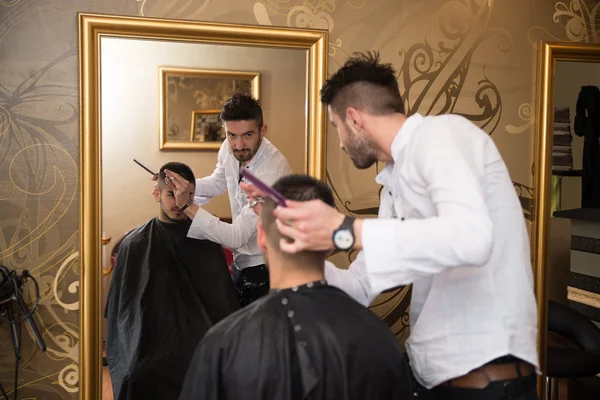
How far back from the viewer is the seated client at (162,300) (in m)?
2.46

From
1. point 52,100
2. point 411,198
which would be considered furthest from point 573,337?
point 52,100

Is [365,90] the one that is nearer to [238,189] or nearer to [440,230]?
[440,230]

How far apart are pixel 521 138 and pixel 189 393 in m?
2.06

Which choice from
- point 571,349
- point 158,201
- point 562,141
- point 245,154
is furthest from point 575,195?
point 158,201

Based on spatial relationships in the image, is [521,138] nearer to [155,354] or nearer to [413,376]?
[413,376]

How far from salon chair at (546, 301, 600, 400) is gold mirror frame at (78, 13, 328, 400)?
156 cm

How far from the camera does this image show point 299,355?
4.72 feet

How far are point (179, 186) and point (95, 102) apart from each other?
0.46 metres

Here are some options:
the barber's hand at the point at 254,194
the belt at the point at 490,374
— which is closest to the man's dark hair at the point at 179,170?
the barber's hand at the point at 254,194

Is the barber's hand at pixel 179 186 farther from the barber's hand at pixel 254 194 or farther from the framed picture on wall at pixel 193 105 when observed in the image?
the barber's hand at pixel 254 194

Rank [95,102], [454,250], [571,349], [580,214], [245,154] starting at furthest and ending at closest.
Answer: [580,214], [571,349], [245,154], [95,102], [454,250]

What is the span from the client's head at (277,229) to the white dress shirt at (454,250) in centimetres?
18

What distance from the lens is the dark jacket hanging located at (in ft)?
9.82

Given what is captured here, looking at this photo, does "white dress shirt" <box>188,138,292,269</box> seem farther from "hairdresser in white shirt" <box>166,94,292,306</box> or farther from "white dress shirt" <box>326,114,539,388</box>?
"white dress shirt" <box>326,114,539,388</box>
